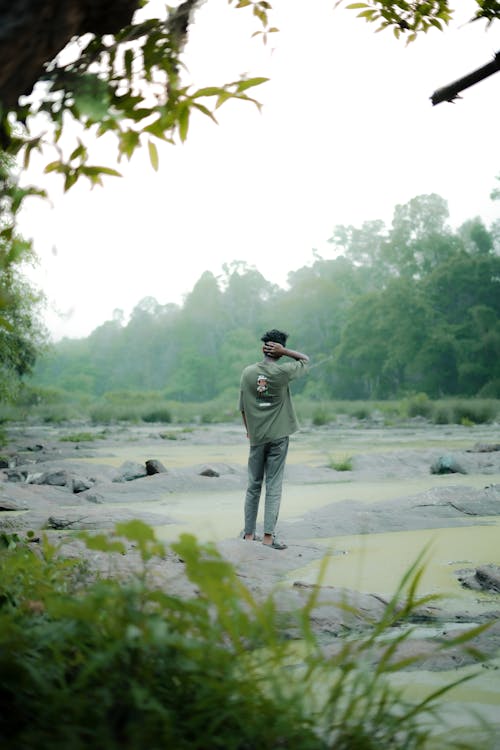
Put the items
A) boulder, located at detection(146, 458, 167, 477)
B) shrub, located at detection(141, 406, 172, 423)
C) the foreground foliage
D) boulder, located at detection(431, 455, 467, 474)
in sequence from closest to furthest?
1. the foreground foliage
2. boulder, located at detection(146, 458, 167, 477)
3. boulder, located at detection(431, 455, 467, 474)
4. shrub, located at detection(141, 406, 172, 423)

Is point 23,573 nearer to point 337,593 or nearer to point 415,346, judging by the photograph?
point 337,593

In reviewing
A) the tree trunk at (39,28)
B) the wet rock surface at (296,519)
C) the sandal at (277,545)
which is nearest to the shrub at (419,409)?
the wet rock surface at (296,519)

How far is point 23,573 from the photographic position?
10.3ft

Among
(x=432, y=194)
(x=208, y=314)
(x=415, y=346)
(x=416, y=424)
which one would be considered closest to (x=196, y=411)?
(x=415, y=346)

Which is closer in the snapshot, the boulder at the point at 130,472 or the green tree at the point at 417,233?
the boulder at the point at 130,472

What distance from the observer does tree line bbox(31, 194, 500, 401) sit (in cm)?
5694

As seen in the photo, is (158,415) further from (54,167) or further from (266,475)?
(54,167)

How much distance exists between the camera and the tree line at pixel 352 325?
5694cm

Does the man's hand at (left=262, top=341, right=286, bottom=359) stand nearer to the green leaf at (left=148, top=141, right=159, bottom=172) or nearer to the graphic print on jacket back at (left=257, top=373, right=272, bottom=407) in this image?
the graphic print on jacket back at (left=257, top=373, right=272, bottom=407)

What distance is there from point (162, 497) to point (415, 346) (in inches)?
1937

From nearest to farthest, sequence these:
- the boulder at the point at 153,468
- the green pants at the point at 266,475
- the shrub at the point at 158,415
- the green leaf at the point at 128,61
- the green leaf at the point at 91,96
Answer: the green leaf at the point at 91,96
the green leaf at the point at 128,61
the green pants at the point at 266,475
the boulder at the point at 153,468
the shrub at the point at 158,415

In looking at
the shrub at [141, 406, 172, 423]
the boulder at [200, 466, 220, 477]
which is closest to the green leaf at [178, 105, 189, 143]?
the boulder at [200, 466, 220, 477]

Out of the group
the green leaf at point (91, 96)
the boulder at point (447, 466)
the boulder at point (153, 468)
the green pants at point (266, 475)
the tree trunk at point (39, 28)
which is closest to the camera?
the tree trunk at point (39, 28)

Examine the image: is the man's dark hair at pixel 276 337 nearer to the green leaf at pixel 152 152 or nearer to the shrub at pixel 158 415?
the green leaf at pixel 152 152
